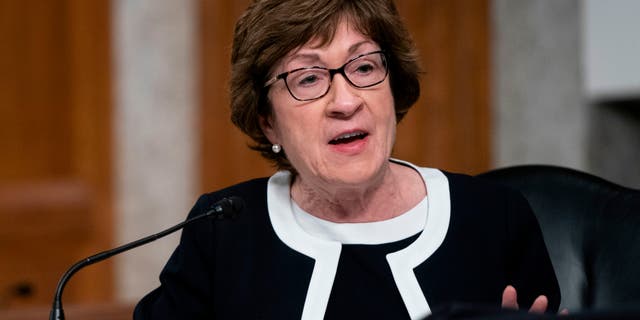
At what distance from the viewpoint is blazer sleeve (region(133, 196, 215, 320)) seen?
1623 mm

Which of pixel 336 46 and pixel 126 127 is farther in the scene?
pixel 126 127

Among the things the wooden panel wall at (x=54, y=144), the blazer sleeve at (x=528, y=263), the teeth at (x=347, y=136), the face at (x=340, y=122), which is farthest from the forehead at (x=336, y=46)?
the wooden panel wall at (x=54, y=144)

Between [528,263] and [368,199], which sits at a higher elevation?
[368,199]

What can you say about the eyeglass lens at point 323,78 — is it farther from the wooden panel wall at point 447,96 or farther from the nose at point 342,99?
the wooden panel wall at point 447,96

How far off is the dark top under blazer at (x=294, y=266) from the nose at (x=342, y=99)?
0.28 m

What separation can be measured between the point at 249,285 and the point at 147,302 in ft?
0.65

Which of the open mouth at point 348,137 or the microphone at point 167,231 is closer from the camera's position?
the microphone at point 167,231

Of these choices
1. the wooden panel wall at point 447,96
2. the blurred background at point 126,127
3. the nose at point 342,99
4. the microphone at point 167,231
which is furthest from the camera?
the wooden panel wall at point 447,96

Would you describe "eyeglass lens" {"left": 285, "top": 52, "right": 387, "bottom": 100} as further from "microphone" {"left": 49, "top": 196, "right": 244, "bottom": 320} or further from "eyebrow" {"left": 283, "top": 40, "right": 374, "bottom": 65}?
"microphone" {"left": 49, "top": 196, "right": 244, "bottom": 320}

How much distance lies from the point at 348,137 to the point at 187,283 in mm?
400

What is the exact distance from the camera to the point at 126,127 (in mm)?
3510

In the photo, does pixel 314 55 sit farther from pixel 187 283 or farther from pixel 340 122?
pixel 187 283

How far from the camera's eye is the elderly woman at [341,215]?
60.9 inches

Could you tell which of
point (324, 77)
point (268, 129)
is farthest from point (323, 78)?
point (268, 129)
